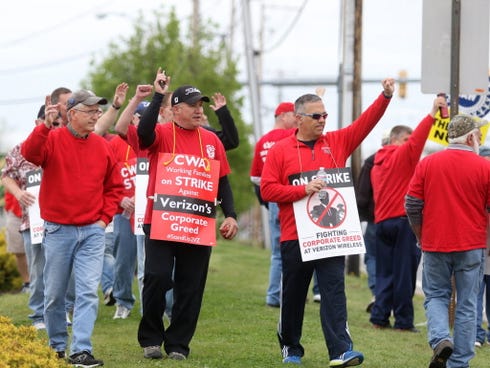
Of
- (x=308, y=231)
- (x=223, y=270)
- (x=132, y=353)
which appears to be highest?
(x=308, y=231)

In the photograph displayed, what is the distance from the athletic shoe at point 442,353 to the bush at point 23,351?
3.06 meters

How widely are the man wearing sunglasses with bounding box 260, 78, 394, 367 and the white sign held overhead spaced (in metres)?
1.72

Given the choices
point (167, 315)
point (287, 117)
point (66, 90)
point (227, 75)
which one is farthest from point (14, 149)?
point (227, 75)

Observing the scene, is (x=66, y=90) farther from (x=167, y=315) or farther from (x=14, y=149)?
(x=167, y=315)

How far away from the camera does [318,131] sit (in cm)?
893

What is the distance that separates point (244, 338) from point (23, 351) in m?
4.02

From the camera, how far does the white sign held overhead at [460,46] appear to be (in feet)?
34.3

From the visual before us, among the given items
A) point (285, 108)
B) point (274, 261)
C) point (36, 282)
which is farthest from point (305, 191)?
point (274, 261)

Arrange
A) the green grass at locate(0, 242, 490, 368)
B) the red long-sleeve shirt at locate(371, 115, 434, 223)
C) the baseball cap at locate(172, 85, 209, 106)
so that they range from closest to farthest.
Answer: the baseball cap at locate(172, 85, 209, 106) → the green grass at locate(0, 242, 490, 368) → the red long-sleeve shirt at locate(371, 115, 434, 223)

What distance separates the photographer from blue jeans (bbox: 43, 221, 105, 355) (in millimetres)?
8734

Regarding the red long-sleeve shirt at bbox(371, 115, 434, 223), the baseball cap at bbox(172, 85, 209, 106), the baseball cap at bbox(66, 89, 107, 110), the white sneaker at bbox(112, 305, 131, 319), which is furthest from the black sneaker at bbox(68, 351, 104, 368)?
the red long-sleeve shirt at bbox(371, 115, 434, 223)

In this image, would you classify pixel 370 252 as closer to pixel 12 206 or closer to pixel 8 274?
pixel 12 206

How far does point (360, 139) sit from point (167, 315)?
3.42 meters

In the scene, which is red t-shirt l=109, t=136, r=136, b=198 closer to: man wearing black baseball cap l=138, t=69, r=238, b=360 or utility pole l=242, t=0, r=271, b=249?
man wearing black baseball cap l=138, t=69, r=238, b=360
